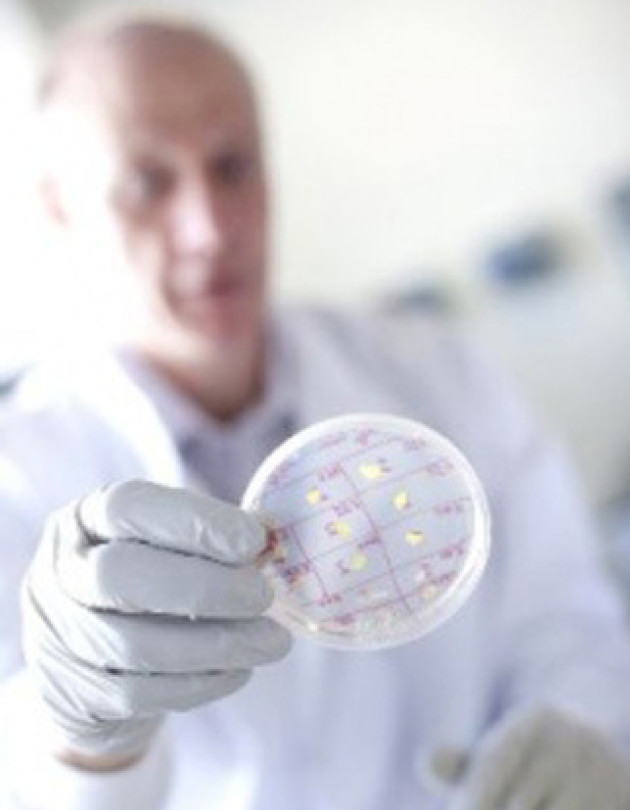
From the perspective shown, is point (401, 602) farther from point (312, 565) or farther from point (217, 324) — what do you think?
point (217, 324)

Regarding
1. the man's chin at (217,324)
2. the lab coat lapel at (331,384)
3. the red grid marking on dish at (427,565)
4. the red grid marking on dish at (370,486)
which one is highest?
the man's chin at (217,324)

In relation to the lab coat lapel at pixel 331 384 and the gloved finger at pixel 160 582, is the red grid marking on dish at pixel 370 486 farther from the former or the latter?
the lab coat lapel at pixel 331 384

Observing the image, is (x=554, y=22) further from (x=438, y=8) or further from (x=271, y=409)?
(x=271, y=409)

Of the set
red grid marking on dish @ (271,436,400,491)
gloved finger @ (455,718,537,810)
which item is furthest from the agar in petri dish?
gloved finger @ (455,718,537,810)

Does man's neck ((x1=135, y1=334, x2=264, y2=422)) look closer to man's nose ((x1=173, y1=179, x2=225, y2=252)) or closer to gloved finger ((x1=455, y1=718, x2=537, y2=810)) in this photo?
man's nose ((x1=173, y1=179, x2=225, y2=252))

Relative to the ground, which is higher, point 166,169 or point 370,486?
point 166,169

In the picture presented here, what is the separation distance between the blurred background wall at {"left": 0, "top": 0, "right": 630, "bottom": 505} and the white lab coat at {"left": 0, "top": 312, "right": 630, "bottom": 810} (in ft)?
4.43

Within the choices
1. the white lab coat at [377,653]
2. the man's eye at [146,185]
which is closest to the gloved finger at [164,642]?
the white lab coat at [377,653]

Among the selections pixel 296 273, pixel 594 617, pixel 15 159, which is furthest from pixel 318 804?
pixel 296 273

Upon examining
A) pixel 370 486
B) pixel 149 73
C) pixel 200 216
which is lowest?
pixel 370 486

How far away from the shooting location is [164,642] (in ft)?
2.36

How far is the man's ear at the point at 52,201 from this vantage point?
52.1 inches

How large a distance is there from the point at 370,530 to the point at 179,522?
147 mm

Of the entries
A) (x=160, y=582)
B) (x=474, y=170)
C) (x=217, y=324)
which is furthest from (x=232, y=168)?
(x=474, y=170)
